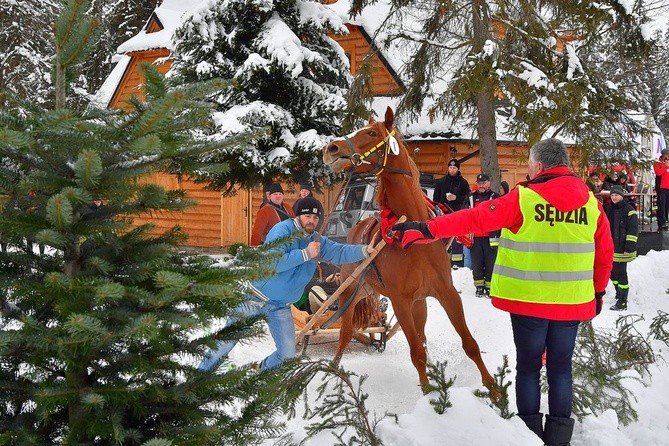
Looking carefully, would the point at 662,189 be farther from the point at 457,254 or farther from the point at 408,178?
the point at 408,178

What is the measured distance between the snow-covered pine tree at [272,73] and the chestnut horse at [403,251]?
7.47 m

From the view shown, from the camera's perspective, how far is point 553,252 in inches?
149

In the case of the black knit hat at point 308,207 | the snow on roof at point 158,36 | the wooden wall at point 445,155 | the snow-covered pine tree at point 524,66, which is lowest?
the black knit hat at point 308,207

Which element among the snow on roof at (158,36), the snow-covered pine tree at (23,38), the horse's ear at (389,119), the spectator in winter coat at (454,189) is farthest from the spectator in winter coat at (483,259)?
the snow-covered pine tree at (23,38)

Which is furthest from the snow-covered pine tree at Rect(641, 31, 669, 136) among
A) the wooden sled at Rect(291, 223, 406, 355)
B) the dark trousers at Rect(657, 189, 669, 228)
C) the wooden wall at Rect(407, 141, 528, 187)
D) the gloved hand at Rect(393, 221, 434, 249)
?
the gloved hand at Rect(393, 221, 434, 249)

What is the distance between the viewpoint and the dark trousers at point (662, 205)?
14000mm

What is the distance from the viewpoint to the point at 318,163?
13.9 m

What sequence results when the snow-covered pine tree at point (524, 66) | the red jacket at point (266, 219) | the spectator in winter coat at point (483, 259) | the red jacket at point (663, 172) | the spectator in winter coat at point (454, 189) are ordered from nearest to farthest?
1. the red jacket at point (266, 219)
2. the spectator in winter coat at point (483, 259)
3. the spectator in winter coat at point (454, 189)
4. the snow-covered pine tree at point (524, 66)
5. the red jacket at point (663, 172)

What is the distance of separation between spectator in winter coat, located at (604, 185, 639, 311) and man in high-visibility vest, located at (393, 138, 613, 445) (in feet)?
18.9

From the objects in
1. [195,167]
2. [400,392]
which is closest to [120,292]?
[195,167]

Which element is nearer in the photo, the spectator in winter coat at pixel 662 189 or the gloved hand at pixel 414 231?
the gloved hand at pixel 414 231

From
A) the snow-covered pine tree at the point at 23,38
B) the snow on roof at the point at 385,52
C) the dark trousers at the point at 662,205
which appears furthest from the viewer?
Result: the snow-covered pine tree at the point at 23,38

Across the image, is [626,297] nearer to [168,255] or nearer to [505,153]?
[168,255]

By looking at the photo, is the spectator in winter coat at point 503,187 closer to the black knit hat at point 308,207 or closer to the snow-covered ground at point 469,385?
the snow-covered ground at point 469,385
